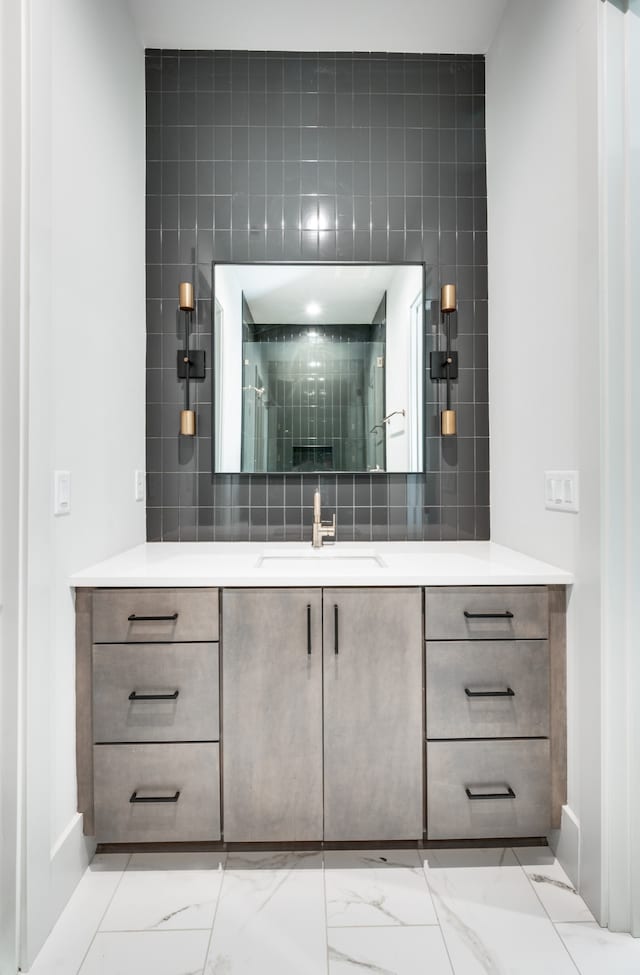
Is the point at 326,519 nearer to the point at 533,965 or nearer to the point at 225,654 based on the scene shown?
the point at 225,654

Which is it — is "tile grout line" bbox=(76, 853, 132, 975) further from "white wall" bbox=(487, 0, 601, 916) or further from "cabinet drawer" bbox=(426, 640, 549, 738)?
"white wall" bbox=(487, 0, 601, 916)

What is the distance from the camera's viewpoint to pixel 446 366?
2350 mm

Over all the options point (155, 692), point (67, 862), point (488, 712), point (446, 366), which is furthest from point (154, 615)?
point (446, 366)

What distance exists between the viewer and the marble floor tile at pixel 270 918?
1.36 meters

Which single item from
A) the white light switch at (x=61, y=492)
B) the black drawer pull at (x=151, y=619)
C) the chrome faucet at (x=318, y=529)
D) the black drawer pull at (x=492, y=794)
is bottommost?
the black drawer pull at (x=492, y=794)

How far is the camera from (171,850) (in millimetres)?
1779

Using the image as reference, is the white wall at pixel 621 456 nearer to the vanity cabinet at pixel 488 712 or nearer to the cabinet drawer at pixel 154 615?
the vanity cabinet at pixel 488 712

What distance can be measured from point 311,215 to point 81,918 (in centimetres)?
243

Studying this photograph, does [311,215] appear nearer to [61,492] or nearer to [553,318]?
[553,318]

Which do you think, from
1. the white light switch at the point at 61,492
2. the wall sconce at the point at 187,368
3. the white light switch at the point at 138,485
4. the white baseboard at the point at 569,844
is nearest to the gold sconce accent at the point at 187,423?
the wall sconce at the point at 187,368

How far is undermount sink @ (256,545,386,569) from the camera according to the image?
204cm

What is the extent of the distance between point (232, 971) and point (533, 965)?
693 millimetres

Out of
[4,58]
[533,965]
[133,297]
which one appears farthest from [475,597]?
[4,58]

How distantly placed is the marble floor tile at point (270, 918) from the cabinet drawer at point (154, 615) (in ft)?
2.24
